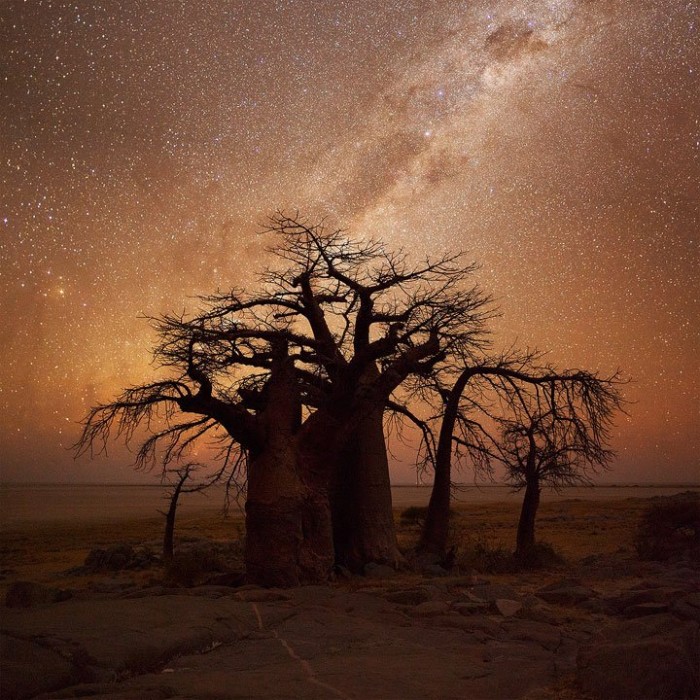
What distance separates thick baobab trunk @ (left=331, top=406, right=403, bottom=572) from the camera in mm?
9453

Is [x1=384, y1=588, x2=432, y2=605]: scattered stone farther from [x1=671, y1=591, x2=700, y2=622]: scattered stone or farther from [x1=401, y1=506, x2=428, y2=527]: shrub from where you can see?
[x1=401, y1=506, x2=428, y2=527]: shrub

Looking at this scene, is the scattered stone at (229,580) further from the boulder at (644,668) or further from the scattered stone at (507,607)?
the boulder at (644,668)

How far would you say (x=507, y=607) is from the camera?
6059 mm

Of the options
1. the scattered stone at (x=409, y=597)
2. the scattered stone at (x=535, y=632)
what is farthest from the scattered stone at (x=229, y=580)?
the scattered stone at (x=535, y=632)

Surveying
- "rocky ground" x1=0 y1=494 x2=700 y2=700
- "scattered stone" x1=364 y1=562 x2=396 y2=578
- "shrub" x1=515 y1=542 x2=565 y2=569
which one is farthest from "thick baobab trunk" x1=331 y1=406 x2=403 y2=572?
"shrub" x1=515 y1=542 x2=565 y2=569

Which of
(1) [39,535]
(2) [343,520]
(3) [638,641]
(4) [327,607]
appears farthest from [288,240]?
(1) [39,535]

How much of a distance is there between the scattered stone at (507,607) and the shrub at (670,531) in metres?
5.62

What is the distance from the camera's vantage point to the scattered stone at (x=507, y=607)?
5930 mm

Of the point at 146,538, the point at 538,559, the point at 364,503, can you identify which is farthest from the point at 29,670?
the point at 146,538

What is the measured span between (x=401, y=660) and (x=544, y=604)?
2887mm

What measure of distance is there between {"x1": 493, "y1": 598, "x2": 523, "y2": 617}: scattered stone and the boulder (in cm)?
207

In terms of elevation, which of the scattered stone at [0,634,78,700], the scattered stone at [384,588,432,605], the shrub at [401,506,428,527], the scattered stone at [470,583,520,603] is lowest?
the shrub at [401,506,428,527]

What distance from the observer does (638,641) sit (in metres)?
3.72

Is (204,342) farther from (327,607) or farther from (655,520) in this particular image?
(655,520)
